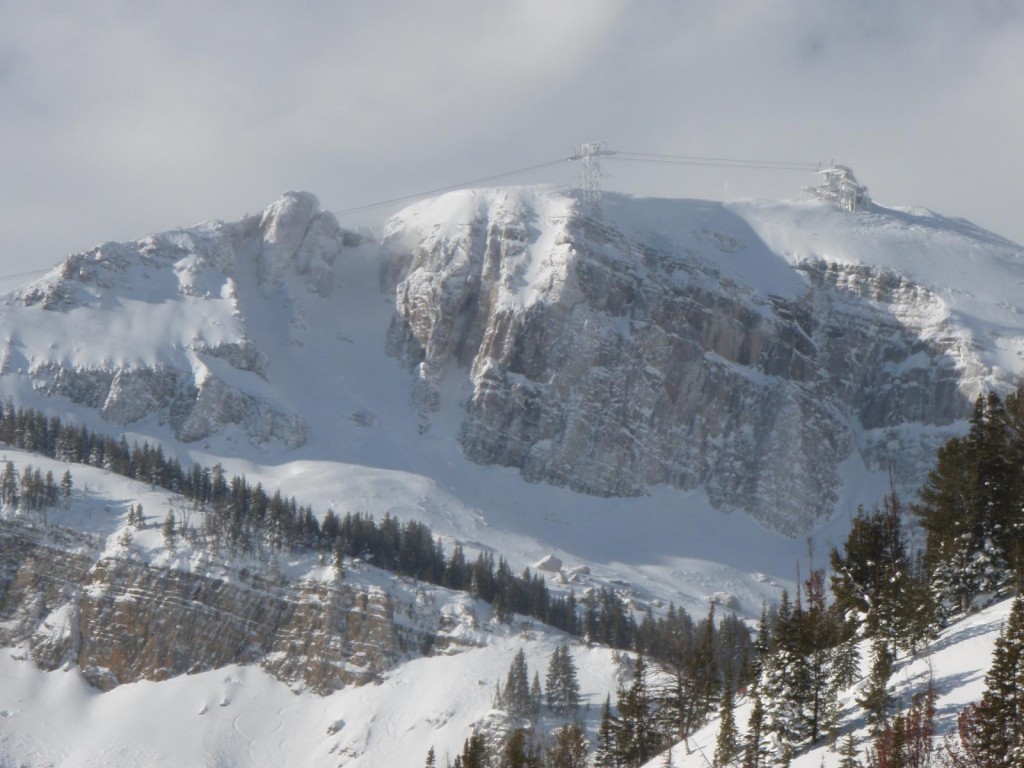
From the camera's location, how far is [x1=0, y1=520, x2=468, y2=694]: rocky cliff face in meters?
155

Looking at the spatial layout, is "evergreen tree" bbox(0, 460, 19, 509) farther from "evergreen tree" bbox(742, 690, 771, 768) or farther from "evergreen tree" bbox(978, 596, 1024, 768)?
"evergreen tree" bbox(978, 596, 1024, 768)

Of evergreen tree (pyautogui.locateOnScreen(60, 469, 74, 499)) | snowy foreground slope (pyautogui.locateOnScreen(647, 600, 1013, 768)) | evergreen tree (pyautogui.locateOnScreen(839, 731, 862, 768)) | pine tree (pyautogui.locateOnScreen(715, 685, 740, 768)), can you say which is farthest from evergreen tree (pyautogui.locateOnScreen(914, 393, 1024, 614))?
evergreen tree (pyautogui.locateOnScreen(60, 469, 74, 499))

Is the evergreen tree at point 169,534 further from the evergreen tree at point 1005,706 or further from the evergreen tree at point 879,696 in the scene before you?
the evergreen tree at point 1005,706

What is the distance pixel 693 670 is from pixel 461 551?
9779 cm

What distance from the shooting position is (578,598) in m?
177

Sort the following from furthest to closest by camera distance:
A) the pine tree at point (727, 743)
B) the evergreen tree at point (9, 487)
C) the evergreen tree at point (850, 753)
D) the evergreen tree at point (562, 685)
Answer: the evergreen tree at point (9, 487) < the evergreen tree at point (562, 685) < the pine tree at point (727, 743) < the evergreen tree at point (850, 753)

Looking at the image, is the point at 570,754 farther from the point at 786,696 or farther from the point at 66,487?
the point at 66,487

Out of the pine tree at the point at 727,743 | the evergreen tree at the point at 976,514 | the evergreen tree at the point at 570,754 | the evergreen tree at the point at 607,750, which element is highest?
the evergreen tree at the point at 976,514

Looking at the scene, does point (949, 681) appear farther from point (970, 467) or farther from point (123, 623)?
point (123, 623)

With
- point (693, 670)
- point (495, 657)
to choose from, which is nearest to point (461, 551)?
point (495, 657)

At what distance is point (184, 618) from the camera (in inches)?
6270

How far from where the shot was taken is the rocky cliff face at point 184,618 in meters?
155

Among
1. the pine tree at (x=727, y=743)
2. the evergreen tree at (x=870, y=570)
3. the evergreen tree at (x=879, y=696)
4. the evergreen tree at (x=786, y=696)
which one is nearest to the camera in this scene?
the evergreen tree at (x=879, y=696)

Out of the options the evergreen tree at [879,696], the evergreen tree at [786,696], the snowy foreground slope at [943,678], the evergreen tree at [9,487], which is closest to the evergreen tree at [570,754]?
the snowy foreground slope at [943,678]
